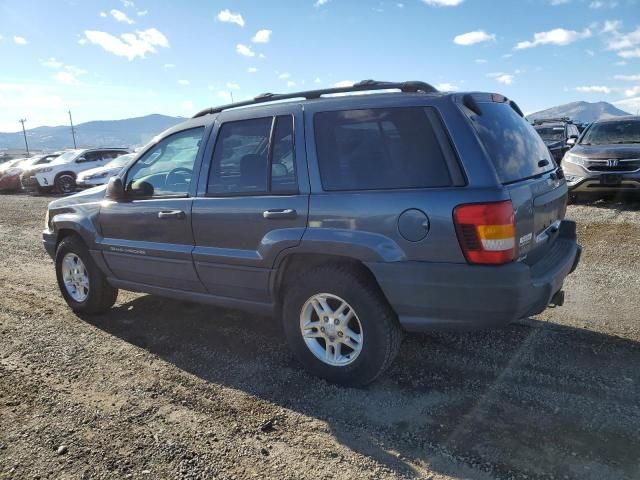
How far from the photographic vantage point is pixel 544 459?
240 cm

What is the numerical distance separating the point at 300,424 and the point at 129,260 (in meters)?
2.30

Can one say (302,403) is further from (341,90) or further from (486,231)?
(341,90)

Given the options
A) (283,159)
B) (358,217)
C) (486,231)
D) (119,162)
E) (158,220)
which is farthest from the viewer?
(119,162)

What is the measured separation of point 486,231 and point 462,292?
37 centimetres

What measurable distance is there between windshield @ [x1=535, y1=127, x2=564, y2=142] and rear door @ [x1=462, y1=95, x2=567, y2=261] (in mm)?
13267

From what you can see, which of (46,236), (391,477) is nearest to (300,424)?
(391,477)

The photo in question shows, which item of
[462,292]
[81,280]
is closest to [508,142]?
[462,292]

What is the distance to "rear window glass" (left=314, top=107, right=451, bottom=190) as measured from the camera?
280 centimetres

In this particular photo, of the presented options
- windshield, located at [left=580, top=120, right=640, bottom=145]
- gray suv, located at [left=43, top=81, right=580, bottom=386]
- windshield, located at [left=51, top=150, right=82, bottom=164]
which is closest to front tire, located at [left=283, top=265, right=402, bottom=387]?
gray suv, located at [left=43, top=81, right=580, bottom=386]

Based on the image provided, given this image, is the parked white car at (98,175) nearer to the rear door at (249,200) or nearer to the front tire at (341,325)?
the rear door at (249,200)

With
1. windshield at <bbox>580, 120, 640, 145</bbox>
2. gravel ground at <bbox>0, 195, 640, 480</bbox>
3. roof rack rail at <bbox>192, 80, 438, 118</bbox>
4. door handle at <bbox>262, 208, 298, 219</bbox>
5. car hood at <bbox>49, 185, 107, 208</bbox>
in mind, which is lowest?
gravel ground at <bbox>0, 195, 640, 480</bbox>

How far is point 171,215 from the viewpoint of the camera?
381cm

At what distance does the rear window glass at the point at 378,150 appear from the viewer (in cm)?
280

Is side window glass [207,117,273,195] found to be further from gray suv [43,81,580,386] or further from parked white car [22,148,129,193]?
parked white car [22,148,129,193]
